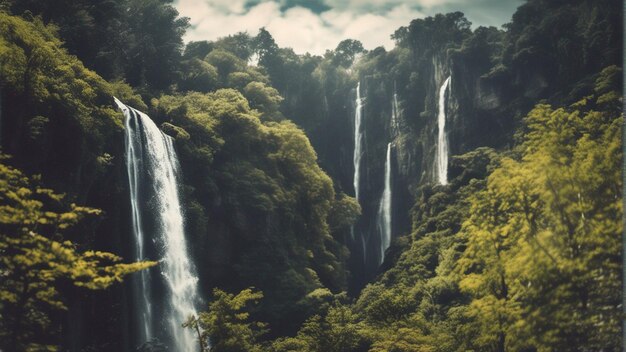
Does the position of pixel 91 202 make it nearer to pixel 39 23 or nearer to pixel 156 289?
pixel 156 289

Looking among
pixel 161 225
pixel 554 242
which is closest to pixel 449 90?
pixel 161 225

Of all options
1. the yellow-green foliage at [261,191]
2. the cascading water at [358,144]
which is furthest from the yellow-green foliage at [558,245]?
the cascading water at [358,144]

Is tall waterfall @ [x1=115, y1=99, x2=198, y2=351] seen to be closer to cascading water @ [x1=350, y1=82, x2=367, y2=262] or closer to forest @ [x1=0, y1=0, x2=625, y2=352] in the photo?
forest @ [x1=0, y1=0, x2=625, y2=352]

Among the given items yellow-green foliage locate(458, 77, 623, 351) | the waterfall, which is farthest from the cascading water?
yellow-green foliage locate(458, 77, 623, 351)

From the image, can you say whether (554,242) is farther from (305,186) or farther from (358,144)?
(358,144)

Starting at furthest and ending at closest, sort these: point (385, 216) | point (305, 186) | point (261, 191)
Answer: point (385, 216) < point (305, 186) < point (261, 191)

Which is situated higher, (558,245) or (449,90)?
(449,90)
